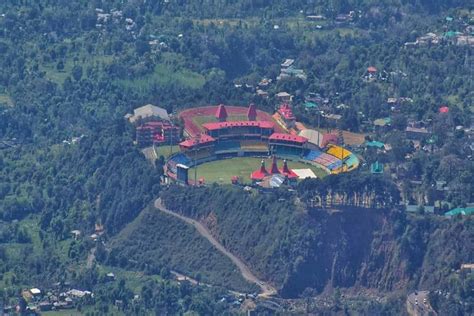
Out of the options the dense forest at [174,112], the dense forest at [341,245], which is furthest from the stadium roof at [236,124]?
the dense forest at [341,245]

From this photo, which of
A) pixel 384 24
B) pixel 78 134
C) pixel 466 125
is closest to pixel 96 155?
pixel 78 134

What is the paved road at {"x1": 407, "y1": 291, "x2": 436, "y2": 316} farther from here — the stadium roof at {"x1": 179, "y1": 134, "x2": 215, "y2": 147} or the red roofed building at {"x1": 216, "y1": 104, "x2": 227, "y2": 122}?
the red roofed building at {"x1": 216, "y1": 104, "x2": 227, "y2": 122}

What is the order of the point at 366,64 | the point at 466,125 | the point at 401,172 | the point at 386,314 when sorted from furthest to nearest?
1. the point at 366,64
2. the point at 466,125
3. the point at 401,172
4. the point at 386,314

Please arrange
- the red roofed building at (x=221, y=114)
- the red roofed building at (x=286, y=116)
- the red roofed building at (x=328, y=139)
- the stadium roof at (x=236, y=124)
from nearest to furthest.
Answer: the red roofed building at (x=328, y=139) → the stadium roof at (x=236, y=124) → the red roofed building at (x=286, y=116) → the red roofed building at (x=221, y=114)

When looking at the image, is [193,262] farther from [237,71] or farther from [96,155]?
[237,71]

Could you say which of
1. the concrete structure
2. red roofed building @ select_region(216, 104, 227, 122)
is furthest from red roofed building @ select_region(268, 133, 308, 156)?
the concrete structure

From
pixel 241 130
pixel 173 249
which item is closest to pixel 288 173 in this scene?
pixel 241 130

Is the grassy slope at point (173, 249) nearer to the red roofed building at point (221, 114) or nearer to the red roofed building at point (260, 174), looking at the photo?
the red roofed building at point (260, 174)
